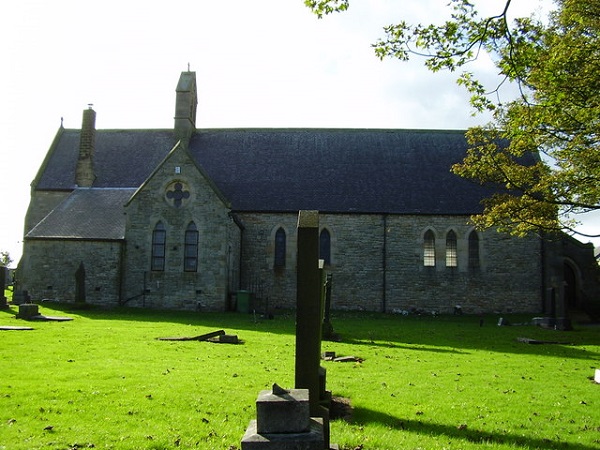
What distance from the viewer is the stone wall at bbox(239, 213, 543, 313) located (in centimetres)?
3189

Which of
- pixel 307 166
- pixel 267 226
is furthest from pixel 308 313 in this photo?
pixel 307 166

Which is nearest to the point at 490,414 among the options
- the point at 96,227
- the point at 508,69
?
the point at 508,69

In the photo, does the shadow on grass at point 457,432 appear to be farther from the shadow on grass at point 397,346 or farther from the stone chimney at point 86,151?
the stone chimney at point 86,151

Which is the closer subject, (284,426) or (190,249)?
(284,426)

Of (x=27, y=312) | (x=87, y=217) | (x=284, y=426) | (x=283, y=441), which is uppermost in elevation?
(x=87, y=217)

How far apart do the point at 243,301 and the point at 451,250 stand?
40.2 ft

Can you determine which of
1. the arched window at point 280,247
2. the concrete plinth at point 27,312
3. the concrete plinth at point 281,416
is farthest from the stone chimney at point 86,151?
the concrete plinth at point 281,416

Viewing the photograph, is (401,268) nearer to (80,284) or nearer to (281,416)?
(80,284)

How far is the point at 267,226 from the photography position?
1282 inches

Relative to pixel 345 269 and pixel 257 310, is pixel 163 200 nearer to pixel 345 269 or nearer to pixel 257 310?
pixel 257 310

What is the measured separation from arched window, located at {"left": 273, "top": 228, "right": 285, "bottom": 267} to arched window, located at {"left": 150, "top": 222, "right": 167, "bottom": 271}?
6.47 meters

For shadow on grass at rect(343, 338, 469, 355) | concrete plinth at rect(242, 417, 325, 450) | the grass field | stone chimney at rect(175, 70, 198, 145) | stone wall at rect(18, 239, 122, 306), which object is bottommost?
the grass field

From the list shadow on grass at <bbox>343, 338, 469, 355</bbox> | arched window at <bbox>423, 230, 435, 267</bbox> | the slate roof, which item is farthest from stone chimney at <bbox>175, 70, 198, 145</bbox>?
shadow on grass at <bbox>343, 338, 469, 355</bbox>

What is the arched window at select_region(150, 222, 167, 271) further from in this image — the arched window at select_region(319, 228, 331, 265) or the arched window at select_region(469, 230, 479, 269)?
the arched window at select_region(469, 230, 479, 269)
